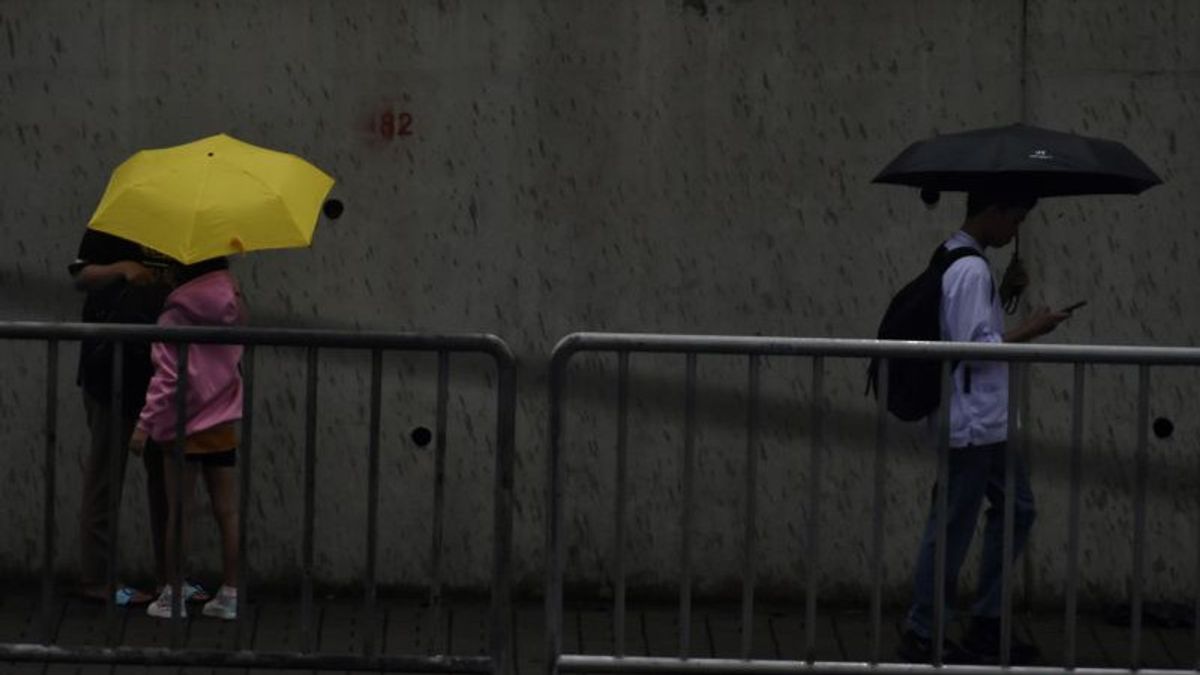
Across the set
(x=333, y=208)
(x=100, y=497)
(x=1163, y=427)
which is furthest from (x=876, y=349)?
→ (x=100, y=497)

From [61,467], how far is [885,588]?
2987 millimetres

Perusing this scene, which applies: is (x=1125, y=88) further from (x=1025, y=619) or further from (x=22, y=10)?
(x=22, y=10)

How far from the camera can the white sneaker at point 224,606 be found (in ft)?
30.7

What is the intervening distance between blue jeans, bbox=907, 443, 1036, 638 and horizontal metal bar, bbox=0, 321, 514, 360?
1570mm

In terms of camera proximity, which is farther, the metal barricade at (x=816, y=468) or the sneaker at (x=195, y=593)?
the sneaker at (x=195, y=593)

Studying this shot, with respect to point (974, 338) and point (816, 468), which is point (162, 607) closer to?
point (816, 468)

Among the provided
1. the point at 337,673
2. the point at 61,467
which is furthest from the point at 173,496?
the point at 61,467

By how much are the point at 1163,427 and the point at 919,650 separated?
69.2 inches

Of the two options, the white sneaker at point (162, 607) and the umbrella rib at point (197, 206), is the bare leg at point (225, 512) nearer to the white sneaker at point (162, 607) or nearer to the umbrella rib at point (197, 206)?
the white sneaker at point (162, 607)

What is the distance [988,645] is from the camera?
28.7ft

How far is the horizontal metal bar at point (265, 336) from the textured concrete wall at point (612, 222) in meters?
2.09

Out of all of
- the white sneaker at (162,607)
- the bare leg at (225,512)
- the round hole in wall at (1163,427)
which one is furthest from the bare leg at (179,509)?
the round hole in wall at (1163,427)

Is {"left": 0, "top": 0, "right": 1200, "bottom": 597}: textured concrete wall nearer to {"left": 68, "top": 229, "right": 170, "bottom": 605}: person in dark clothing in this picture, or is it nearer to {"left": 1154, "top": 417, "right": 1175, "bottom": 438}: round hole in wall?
{"left": 1154, "top": 417, "right": 1175, "bottom": 438}: round hole in wall

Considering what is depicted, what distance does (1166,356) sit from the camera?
800 cm
